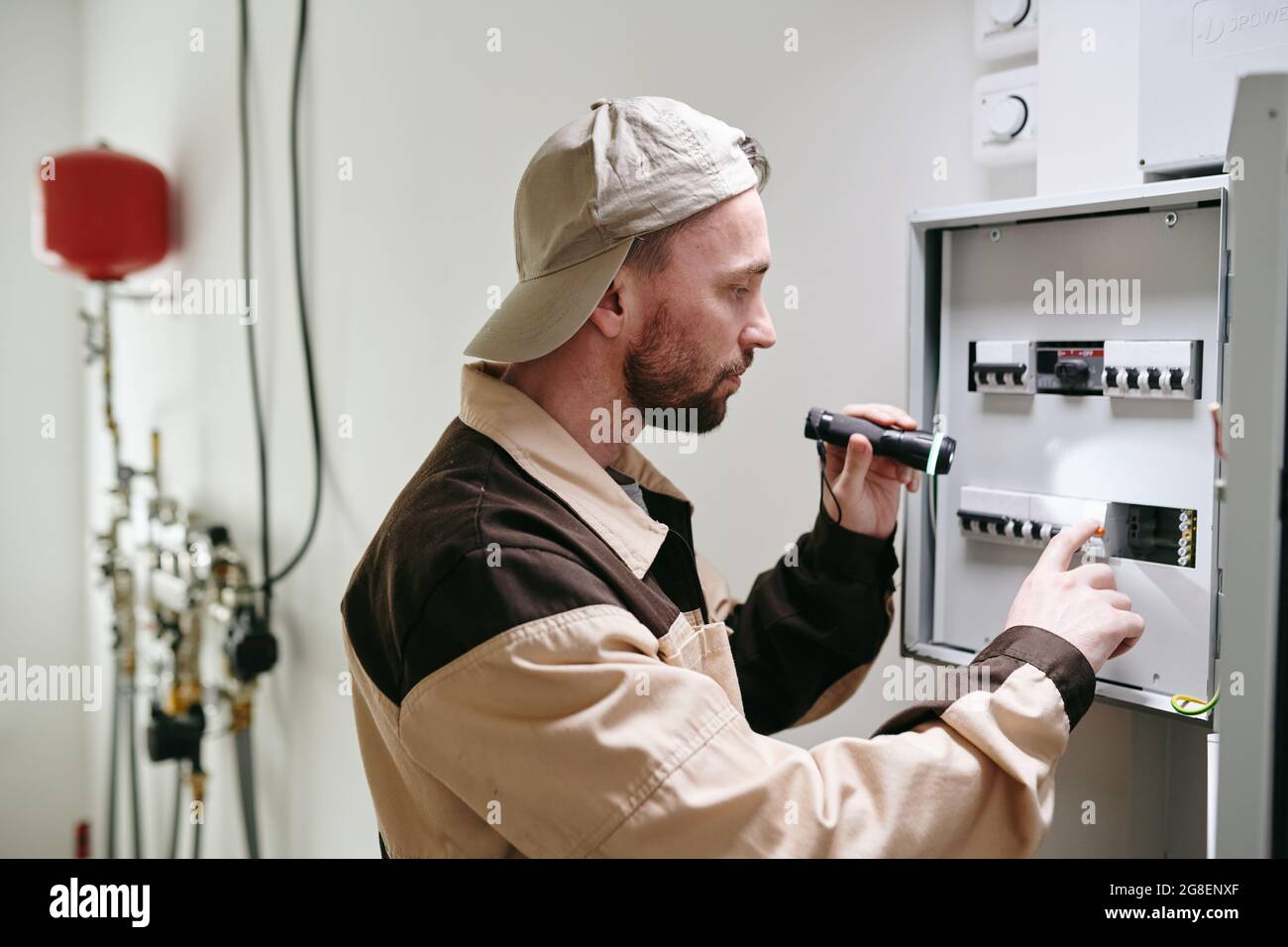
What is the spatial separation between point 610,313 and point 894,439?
1.03ft

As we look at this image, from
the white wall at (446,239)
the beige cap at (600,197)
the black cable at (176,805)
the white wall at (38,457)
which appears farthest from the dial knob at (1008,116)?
the white wall at (38,457)

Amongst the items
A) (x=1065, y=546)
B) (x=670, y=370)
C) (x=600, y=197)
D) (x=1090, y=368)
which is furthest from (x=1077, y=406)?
(x=600, y=197)

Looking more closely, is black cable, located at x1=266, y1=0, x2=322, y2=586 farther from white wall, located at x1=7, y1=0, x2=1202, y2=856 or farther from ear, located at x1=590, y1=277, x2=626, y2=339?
ear, located at x1=590, y1=277, x2=626, y2=339

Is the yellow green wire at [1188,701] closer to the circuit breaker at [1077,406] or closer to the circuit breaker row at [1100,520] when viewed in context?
the circuit breaker at [1077,406]

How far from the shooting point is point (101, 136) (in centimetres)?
255

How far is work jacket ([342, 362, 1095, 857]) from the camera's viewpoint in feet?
2.57

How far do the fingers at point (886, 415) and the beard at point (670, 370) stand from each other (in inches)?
5.9

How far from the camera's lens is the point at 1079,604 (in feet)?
3.07

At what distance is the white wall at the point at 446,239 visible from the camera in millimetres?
1228

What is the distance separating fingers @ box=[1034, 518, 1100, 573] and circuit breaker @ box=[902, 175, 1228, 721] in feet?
0.09

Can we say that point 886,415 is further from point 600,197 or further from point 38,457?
point 38,457
